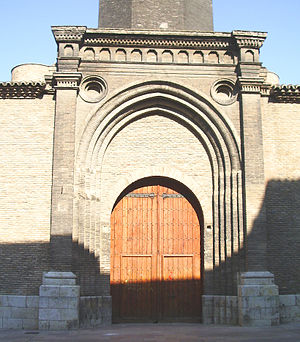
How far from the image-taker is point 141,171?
470 inches

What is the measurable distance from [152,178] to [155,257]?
199cm

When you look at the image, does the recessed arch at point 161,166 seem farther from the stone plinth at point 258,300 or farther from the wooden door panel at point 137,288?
the stone plinth at point 258,300

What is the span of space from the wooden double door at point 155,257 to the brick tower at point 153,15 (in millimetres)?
4581

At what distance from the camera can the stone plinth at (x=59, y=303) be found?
10.2 metres

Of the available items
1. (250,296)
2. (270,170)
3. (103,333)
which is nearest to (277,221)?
(270,170)

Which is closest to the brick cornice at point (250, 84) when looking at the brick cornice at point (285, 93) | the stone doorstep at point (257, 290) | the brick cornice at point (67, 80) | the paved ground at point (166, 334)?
the brick cornice at point (285, 93)

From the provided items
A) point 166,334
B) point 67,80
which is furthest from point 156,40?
point 166,334

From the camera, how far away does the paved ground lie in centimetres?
926

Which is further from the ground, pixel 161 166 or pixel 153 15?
pixel 153 15

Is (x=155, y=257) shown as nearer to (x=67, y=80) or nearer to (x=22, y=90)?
(x=67, y=80)

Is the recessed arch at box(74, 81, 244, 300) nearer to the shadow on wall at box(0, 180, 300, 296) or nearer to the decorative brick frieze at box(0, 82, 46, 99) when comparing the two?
the shadow on wall at box(0, 180, 300, 296)

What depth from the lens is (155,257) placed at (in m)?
11.9

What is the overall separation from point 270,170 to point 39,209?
5735 mm

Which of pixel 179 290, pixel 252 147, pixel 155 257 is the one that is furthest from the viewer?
pixel 155 257
